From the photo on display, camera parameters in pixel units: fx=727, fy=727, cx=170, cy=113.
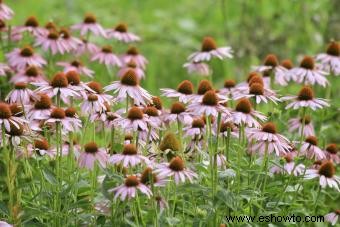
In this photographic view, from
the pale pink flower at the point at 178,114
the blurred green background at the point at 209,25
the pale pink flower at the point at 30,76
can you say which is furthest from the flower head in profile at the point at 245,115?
the blurred green background at the point at 209,25

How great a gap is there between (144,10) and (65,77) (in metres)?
4.93

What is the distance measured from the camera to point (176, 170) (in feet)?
7.22

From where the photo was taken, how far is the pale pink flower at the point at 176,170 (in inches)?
85.4

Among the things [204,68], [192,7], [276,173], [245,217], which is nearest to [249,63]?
[192,7]

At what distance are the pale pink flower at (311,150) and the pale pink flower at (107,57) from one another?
1167 millimetres

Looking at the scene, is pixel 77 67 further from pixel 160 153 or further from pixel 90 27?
pixel 160 153

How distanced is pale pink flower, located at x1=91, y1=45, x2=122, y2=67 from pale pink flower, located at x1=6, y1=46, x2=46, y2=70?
1.01ft

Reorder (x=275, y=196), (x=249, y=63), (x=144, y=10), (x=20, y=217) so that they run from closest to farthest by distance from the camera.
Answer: (x=20, y=217), (x=275, y=196), (x=249, y=63), (x=144, y=10)

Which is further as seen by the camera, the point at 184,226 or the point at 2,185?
the point at 2,185

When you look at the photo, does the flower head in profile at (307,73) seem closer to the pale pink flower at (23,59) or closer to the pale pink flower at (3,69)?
the pale pink flower at (23,59)

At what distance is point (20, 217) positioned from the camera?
2.28 metres

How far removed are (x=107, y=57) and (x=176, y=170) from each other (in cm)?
147

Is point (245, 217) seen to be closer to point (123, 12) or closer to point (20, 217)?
point (20, 217)

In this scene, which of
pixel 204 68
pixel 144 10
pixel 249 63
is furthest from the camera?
pixel 144 10
